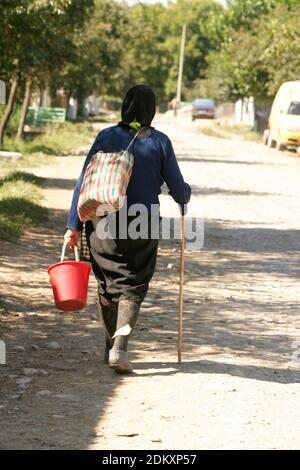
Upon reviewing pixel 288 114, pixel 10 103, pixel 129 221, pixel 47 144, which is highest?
pixel 129 221

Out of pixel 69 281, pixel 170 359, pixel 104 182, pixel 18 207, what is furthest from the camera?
pixel 18 207

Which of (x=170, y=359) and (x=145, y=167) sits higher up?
(x=145, y=167)

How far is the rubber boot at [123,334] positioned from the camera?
788 centimetres

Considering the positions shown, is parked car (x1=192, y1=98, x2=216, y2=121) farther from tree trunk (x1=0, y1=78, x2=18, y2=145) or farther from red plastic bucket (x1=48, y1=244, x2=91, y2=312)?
red plastic bucket (x1=48, y1=244, x2=91, y2=312)

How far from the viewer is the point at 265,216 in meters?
19.1

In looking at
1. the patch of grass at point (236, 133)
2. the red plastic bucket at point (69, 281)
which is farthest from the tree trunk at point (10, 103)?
the red plastic bucket at point (69, 281)

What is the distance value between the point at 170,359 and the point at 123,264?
86cm

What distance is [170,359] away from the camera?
8555 mm

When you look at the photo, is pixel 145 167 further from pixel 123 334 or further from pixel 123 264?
pixel 123 334

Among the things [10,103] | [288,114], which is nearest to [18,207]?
[10,103]

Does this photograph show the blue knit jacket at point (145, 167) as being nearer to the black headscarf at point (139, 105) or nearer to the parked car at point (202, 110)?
the black headscarf at point (139, 105)

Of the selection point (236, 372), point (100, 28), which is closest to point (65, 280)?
point (236, 372)

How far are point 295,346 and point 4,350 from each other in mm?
2133

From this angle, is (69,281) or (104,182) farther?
(69,281)
